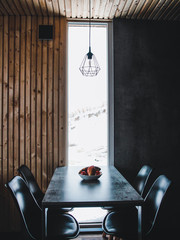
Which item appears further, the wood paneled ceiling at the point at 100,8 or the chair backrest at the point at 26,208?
the wood paneled ceiling at the point at 100,8

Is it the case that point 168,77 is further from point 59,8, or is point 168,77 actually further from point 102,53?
point 59,8

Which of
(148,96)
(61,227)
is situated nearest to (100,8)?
(148,96)

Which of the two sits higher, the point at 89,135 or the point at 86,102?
the point at 86,102

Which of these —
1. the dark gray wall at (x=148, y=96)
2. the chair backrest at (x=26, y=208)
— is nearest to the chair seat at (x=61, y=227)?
the chair backrest at (x=26, y=208)

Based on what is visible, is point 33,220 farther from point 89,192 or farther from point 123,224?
point 123,224

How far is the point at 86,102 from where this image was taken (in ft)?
11.9

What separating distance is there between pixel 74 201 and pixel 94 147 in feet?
5.79

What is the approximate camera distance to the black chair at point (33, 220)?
2021 millimetres

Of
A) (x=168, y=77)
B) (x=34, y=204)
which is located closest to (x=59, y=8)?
(x=168, y=77)

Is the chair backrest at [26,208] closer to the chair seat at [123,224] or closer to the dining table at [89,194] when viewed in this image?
the dining table at [89,194]

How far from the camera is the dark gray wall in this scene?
3492mm

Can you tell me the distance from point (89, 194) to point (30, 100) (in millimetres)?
1941

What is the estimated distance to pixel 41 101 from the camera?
135 inches

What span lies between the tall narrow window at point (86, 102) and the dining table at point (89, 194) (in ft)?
2.75
